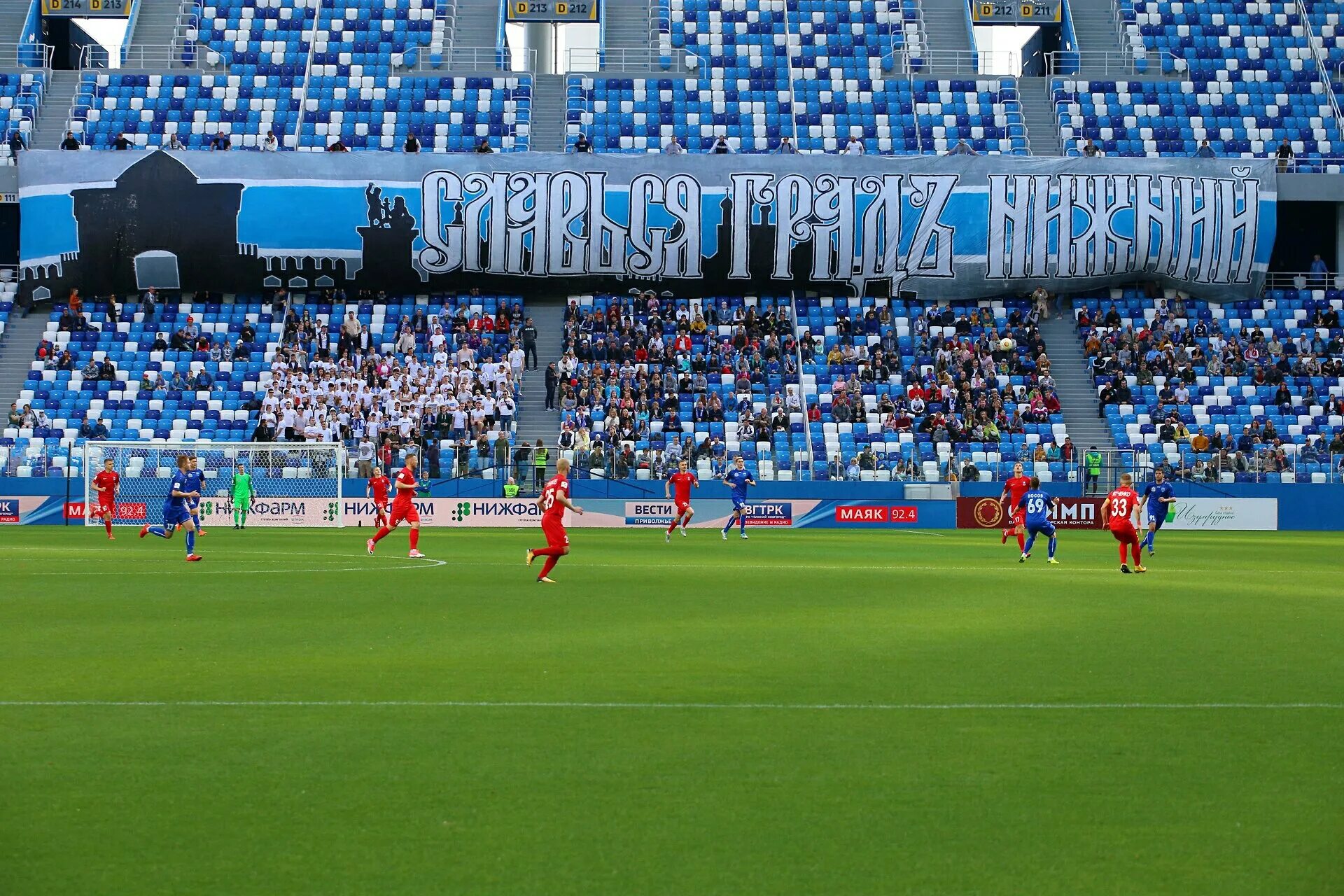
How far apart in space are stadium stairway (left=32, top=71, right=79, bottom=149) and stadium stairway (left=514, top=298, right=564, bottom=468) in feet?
64.1

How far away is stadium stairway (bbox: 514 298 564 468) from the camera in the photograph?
5131 cm

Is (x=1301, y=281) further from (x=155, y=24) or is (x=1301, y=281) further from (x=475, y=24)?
(x=155, y=24)

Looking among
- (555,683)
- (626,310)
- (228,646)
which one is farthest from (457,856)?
(626,310)

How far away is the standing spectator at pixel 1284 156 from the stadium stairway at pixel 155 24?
146ft

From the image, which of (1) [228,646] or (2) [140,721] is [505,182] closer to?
(1) [228,646]

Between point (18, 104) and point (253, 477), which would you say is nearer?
point (253, 477)

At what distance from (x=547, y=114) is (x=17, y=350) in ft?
71.7

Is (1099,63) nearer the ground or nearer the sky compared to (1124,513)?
nearer the sky

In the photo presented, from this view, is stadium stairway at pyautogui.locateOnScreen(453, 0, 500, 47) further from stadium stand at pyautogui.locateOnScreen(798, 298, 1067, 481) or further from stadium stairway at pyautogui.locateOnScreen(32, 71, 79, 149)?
stadium stand at pyautogui.locateOnScreen(798, 298, 1067, 481)

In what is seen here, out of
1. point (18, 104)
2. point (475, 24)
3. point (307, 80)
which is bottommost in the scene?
point (18, 104)

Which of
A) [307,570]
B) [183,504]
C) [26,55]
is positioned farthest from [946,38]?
[307,570]

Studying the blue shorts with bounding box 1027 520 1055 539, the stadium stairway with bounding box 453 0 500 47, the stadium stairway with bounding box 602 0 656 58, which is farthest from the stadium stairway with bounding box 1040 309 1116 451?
the stadium stairway with bounding box 453 0 500 47

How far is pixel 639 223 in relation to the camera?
191ft

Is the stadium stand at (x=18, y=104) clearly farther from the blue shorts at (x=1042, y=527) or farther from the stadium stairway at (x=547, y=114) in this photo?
the blue shorts at (x=1042, y=527)
